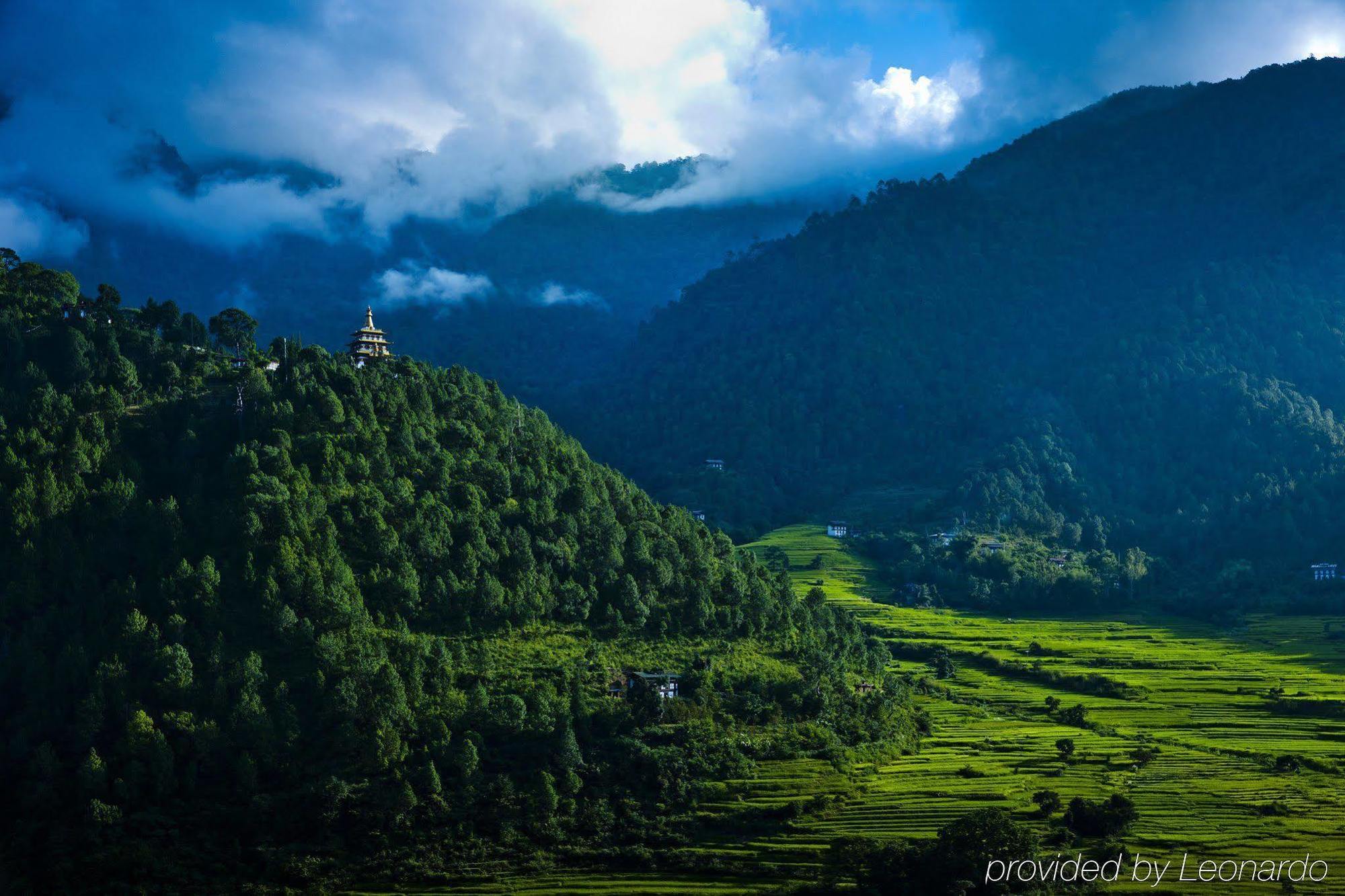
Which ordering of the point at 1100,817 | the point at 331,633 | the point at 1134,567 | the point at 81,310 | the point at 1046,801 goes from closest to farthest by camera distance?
1. the point at 1100,817
2. the point at 1046,801
3. the point at 331,633
4. the point at 81,310
5. the point at 1134,567

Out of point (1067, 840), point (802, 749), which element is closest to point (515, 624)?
point (802, 749)

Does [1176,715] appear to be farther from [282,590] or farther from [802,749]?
[282,590]

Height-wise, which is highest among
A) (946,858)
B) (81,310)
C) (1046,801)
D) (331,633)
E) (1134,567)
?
(81,310)

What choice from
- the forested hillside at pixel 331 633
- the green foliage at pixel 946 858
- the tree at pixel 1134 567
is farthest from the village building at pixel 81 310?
the tree at pixel 1134 567

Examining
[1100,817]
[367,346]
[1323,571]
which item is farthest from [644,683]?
[1323,571]

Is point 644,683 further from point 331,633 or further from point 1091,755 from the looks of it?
point 1091,755

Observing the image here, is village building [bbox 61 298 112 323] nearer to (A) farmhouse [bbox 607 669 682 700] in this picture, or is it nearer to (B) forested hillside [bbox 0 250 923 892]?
(B) forested hillside [bbox 0 250 923 892]

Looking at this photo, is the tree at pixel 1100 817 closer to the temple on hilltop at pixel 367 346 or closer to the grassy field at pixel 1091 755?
the grassy field at pixel 1091 755
